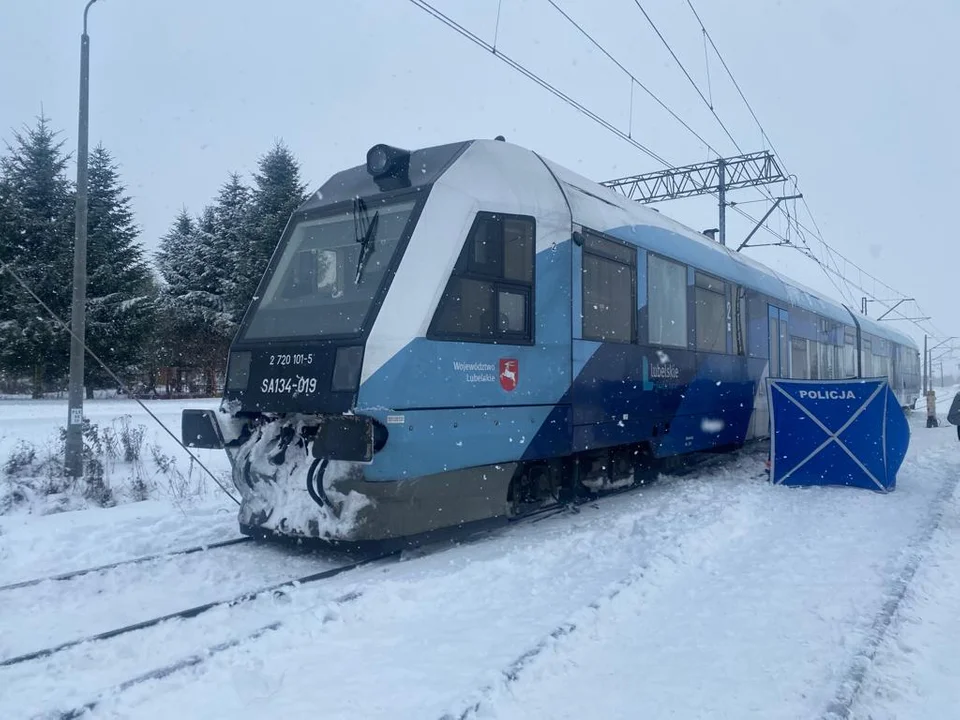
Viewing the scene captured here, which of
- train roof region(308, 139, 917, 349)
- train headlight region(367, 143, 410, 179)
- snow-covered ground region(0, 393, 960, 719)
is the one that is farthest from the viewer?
train roof region(308, 139, 917, 349)

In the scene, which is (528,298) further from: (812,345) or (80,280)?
(812,345)

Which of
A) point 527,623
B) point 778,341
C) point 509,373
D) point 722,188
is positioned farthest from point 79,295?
point 722,188

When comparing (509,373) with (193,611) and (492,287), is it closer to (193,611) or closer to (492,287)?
(492,287)

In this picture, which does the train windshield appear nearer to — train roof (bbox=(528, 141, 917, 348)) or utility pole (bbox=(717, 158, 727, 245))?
train roof (bbox=(528, 141, 917, 348))

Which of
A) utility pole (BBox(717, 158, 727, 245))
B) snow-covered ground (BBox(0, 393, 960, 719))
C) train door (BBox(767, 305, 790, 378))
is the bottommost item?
snow-covered ground (BBox(0, 393, 960, 719))

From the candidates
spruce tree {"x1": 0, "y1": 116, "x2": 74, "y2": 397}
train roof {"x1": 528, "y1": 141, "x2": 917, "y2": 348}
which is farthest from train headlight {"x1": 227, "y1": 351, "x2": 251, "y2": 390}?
spruce tree {"x1": 0, "y1": 116, "x2": 74, "y2": 397}

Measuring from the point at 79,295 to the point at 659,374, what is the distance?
7.17 metres

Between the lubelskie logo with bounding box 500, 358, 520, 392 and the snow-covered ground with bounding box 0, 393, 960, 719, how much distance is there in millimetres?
1324

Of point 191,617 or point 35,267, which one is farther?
point 35,267

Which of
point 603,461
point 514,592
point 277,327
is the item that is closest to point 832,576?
point 514,592

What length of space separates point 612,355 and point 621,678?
4.44 m

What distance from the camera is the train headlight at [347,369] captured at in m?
5.57

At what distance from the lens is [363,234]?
641cm

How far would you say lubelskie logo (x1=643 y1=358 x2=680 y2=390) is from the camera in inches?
336
